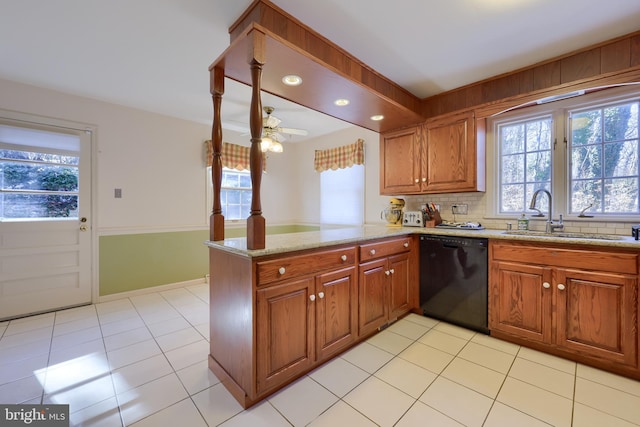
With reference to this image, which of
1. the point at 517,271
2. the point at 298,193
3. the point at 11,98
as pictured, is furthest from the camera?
the point at 298,193

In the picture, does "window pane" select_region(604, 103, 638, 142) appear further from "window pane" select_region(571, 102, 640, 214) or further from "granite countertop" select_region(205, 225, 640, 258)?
"granite countertop" select_region(205, 225, 640, 258)

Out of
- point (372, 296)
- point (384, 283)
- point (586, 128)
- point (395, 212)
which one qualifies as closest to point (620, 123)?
point (586, 128)

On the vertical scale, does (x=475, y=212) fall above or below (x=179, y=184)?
below

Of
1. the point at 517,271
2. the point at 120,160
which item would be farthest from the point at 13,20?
the point at 517,271

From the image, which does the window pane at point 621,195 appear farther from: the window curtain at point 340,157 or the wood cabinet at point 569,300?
the window curtain at point 340,157

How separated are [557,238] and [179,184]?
4.17m

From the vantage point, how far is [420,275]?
2754 mm

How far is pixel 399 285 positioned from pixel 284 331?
1385 mm

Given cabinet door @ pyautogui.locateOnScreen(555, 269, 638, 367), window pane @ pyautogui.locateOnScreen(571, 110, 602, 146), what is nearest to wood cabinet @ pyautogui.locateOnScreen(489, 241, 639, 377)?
cabinet door @ pyautogui.locateOnScreen(555, 269, 638, 367)

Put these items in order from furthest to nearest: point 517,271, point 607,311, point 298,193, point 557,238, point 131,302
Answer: point 298,193 < point 131,302 < point 517,271 < point 557,238 < point 607,311

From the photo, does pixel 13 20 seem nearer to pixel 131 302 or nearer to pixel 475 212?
pixel 131 302

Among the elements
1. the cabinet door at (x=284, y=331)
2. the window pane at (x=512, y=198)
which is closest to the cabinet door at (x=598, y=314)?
the window pane at (x=512, y=198)

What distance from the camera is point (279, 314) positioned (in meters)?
1.59

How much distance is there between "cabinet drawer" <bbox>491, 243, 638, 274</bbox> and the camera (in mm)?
1764
